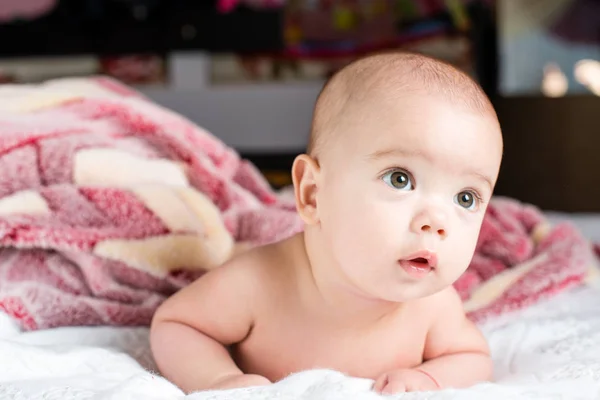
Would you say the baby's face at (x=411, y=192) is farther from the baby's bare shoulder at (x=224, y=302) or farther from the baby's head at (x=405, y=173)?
the baby's bare shoulder at (x=224, y=302)

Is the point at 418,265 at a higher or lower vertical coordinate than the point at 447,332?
higher

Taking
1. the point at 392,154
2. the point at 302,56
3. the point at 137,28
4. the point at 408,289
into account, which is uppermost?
the point at 392,154

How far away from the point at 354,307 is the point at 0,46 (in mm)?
2747

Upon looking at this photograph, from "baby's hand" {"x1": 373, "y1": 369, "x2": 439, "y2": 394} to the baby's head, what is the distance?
2.9 inches

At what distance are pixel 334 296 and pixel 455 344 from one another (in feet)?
0.48

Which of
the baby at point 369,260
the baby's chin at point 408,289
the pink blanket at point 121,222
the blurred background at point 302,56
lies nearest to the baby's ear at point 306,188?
the baby at point 369,260

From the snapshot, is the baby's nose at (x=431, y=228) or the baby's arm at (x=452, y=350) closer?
the baby's nose at (x=431, y=228)

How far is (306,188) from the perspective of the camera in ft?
2.70

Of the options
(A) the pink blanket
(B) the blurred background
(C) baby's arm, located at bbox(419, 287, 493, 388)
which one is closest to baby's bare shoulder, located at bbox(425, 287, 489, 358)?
(C) baby's arm, located at bbox(419, 287, 493, 388)

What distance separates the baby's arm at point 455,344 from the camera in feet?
2.77

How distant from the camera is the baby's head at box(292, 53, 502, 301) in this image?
727 millimetres

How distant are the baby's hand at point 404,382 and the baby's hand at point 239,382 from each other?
0.34 ft

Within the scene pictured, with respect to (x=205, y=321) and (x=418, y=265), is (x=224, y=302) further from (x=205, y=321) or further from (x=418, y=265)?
(x=418, y=265)

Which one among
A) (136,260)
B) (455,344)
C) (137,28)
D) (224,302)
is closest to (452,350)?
(455,344)
